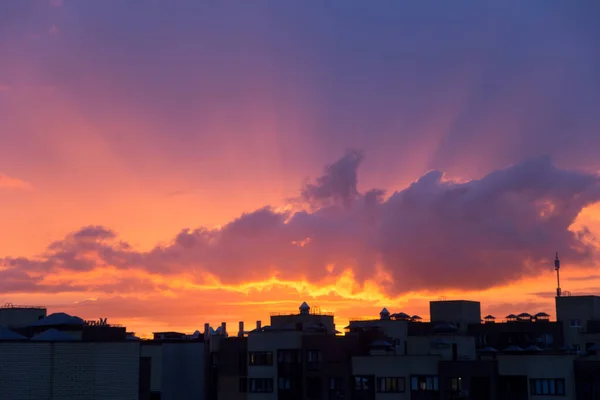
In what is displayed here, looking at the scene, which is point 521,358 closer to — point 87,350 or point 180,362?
point 87,350

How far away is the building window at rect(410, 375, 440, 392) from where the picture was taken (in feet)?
344

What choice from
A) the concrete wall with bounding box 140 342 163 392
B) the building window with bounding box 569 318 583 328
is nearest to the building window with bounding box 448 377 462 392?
the building window with bounding box 569 318 583 328

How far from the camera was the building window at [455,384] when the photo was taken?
4075 inches

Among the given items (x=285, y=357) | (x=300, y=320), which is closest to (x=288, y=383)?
(x=285, y=357)

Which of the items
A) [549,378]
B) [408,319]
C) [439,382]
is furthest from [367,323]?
[549,378]

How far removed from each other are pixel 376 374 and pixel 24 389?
4689 centimetres

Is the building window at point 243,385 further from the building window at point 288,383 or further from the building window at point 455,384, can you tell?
the building window at point 455,384

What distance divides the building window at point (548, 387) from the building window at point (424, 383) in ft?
40.9

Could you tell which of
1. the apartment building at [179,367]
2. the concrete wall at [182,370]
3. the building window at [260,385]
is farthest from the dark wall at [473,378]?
the concrete wall at [182,370]

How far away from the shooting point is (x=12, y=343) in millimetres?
88375

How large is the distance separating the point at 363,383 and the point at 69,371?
41.1 meters

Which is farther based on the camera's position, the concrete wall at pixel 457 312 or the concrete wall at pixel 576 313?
the concrete wall at pixel 457 312

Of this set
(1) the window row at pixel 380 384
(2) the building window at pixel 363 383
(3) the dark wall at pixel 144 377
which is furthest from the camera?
(3) the dark wall at pixel 144 377

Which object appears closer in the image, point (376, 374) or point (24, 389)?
point (24, 389)
